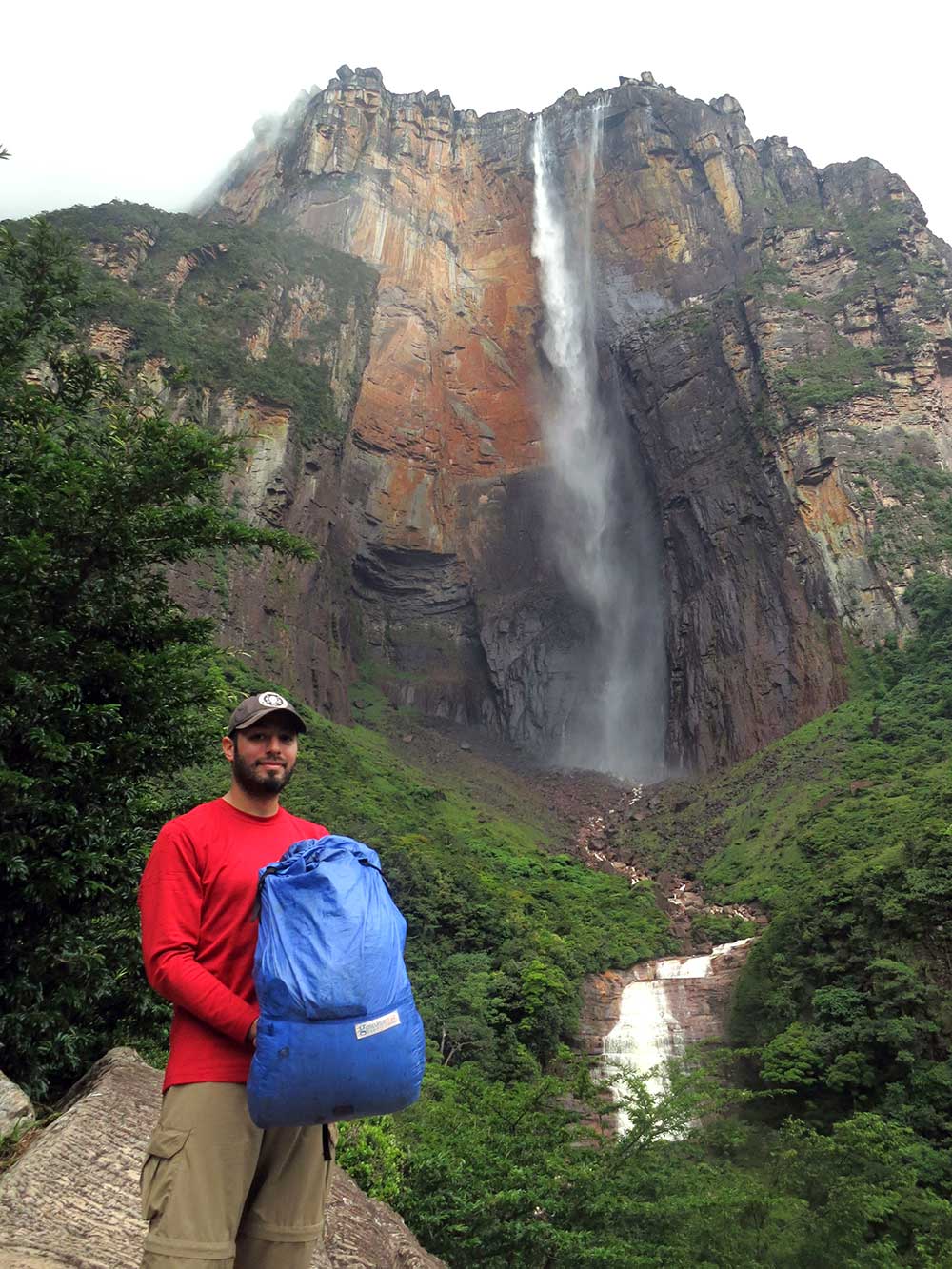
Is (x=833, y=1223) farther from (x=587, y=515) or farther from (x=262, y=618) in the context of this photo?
(x=587, y=515)

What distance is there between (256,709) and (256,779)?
0.20 metres

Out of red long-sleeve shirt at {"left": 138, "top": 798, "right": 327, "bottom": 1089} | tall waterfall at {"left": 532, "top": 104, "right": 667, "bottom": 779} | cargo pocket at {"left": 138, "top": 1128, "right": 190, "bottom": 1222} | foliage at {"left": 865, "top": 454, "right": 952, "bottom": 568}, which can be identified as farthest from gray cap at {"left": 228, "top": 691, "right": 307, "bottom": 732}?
tall waterfall at {"left": 532, "top": 104, "right": 667, "bottom": 779}

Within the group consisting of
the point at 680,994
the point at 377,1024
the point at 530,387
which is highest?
the point at 530,387

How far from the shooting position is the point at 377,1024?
5.85 feet

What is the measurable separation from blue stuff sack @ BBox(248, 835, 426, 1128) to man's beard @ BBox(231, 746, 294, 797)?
34cm

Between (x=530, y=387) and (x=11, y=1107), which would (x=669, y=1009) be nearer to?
(x=11, y=1107)

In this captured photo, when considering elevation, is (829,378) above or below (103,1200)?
above

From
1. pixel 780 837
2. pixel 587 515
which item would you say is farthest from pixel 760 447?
pixel 780 837

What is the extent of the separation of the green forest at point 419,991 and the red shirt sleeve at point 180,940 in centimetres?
273

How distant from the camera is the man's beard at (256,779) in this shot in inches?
89.5

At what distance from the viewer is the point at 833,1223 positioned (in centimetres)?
669

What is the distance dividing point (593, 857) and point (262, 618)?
16803 mm

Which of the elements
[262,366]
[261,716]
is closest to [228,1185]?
[261,716]

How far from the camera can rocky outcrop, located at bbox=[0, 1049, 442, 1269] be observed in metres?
2.56
